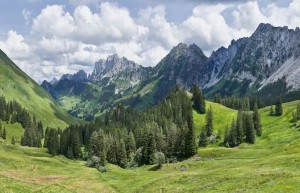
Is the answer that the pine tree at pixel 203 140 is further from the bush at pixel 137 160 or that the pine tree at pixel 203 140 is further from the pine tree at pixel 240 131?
the bush at pixel 137 160

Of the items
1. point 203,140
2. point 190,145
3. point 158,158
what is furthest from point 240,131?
point 158,158

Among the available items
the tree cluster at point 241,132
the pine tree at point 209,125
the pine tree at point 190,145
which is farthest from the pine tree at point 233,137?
the pine tree at point 190,145

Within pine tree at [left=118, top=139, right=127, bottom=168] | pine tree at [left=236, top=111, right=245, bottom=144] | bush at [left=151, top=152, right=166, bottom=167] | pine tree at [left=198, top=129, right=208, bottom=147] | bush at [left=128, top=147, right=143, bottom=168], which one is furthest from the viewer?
pine tree at [left=198, top=129, right=208, bottom=147]

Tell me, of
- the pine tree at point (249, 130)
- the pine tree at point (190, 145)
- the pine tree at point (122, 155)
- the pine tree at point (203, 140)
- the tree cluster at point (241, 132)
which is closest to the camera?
the pine tree at point (190, 145)

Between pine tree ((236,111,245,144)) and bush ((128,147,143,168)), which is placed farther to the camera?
pine tree ((236,111,245,144))

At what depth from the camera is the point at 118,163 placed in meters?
141

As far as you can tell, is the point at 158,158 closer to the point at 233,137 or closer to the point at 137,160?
the point at 137,160

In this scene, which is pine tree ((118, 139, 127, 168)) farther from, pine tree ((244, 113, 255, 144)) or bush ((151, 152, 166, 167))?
pine tree ((244, 113, 255, 144))

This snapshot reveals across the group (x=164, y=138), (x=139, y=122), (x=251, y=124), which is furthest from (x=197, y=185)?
(x=139, y=122)

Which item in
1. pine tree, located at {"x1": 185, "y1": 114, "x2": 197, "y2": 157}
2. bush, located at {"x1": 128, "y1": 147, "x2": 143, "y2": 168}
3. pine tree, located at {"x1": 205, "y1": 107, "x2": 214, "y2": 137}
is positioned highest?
pine tree, located at {"x1": 205, "y1": 107, "x2": 214, "y2": 137}

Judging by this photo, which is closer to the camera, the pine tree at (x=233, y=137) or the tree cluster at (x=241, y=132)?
the pine tree at (x=233, y=137)

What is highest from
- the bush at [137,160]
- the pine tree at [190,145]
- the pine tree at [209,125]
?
the pine tree at [209,125]

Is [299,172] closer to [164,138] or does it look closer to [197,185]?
[197,185]

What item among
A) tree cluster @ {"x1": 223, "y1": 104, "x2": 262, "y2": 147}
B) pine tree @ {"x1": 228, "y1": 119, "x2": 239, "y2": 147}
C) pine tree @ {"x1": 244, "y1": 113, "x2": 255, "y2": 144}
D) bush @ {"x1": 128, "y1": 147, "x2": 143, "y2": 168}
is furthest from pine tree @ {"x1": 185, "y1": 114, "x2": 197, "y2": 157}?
pine tree @ {"x1": 244, "y1": 113, "x2": 255, "y2": 144}
